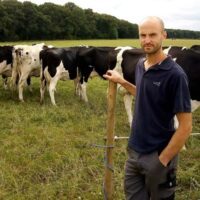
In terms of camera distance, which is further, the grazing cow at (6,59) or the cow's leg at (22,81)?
the grazing cow at (6,59)

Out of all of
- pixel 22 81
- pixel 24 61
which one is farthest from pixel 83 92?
pixel 24 61

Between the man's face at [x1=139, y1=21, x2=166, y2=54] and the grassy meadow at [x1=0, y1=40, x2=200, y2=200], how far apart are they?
1557 millimetres

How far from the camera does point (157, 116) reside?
3.37 meters

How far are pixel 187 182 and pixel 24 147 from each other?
316cm

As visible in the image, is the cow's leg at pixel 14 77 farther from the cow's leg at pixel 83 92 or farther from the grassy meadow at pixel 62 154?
the cow's leg at pixel 83 92

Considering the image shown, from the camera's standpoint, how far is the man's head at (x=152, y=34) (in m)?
3.31

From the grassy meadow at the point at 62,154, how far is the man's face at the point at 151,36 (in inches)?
61.3

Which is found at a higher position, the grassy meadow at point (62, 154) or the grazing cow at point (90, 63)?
the grazing cow at point (90, 63)

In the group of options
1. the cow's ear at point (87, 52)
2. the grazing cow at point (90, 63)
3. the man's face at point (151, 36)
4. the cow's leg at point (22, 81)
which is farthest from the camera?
the cow's ear at point (87, 52)

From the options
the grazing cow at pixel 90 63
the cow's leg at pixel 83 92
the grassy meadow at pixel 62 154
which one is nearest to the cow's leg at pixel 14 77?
the grassy meadow at pixel 62 154

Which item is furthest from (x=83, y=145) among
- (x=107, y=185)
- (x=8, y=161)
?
(x=107, y=185)

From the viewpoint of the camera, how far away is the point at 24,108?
35.9 ft

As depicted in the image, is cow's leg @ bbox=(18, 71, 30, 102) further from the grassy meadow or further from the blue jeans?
the blue jeans

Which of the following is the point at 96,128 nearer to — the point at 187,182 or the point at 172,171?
the point at 187,182
